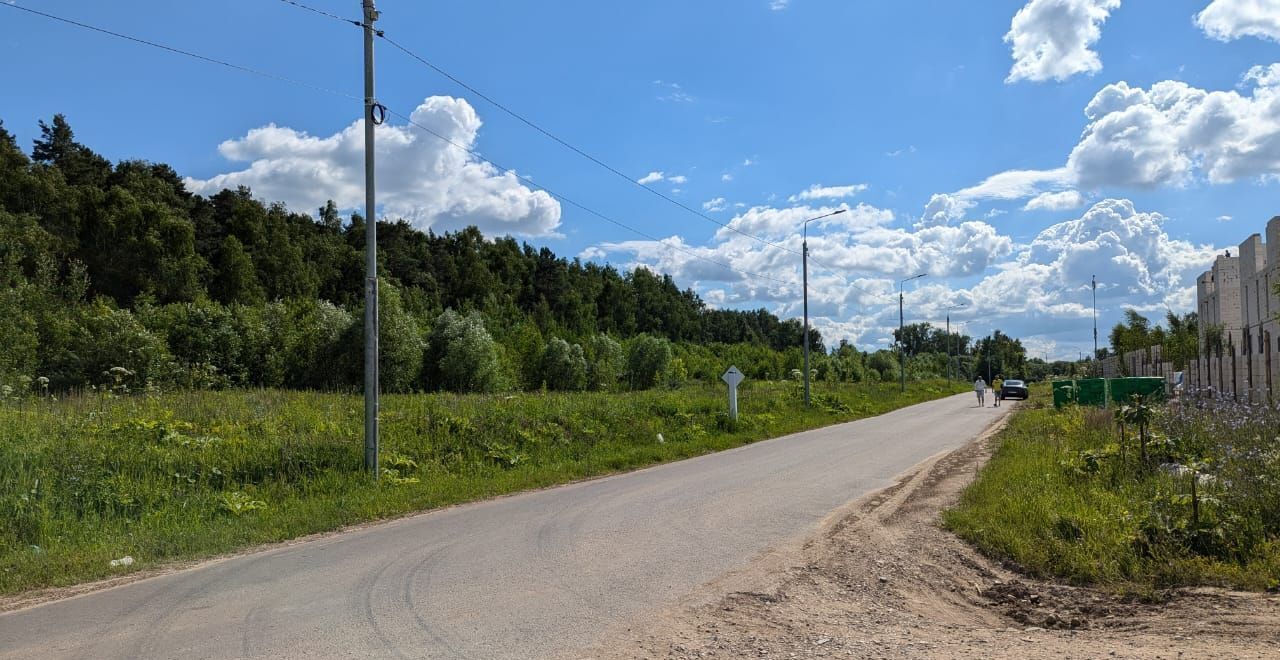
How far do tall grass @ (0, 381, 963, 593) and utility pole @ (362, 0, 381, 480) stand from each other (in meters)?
0.68

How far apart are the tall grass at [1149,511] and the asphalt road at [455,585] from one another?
2.37m

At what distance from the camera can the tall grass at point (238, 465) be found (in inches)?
376


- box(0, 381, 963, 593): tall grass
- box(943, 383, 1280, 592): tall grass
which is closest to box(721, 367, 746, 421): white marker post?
box(0, 381, 963, 593): tall grass

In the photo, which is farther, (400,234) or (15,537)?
(400,234)

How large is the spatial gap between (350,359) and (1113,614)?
45625 millimetres

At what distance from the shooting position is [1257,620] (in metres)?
5.62

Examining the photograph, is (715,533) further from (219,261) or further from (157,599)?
(219,261)

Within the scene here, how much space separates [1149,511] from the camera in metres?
8.23

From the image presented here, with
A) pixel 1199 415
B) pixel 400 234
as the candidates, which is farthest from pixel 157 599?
pixel 400 234

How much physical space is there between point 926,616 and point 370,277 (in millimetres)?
10592

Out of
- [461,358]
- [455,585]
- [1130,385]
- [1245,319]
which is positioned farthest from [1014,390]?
[455,585]

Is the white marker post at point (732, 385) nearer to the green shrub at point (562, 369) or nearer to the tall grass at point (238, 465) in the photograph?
the tall grass at point (238, 465)

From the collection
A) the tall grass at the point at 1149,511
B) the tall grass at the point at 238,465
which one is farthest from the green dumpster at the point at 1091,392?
the tall grass at the point at 1149,511

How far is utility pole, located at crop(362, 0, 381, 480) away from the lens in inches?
531
